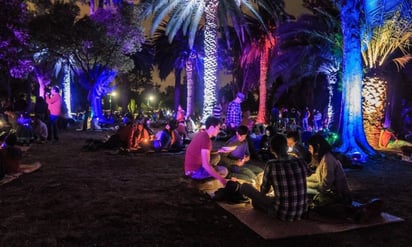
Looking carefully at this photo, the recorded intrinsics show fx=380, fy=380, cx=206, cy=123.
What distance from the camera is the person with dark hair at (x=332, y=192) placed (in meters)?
5.52

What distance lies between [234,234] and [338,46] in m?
16.6

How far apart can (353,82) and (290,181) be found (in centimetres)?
910

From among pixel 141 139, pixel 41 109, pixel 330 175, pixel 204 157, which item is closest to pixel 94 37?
pixel 41 109

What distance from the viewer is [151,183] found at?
26.6ft

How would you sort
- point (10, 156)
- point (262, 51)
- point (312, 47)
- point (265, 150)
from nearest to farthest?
point (10, 156) → point (265, 150) → point (312, 47) → point (262, 51)

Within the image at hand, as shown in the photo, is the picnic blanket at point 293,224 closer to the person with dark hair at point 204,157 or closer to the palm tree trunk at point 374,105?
the person with dark hair at point 204,157

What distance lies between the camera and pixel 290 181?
494 cm

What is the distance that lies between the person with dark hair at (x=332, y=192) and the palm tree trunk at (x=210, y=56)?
45.6 feet

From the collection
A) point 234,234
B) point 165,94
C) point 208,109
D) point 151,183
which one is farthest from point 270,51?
point 165,94

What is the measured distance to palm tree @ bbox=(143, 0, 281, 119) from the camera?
1962 cm

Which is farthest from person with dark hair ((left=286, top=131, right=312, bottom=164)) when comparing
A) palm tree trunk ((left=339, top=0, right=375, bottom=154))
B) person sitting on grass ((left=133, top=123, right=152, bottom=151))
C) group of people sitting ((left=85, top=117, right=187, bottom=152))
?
person sitting on grass ((left=133, top=123, right=152, bottom=151))

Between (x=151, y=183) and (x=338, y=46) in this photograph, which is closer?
(x=151, y=183)

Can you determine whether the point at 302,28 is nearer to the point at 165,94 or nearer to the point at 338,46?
the point at 338,46

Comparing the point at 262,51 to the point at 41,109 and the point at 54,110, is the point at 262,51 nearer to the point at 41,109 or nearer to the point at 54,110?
the point at 54,110
